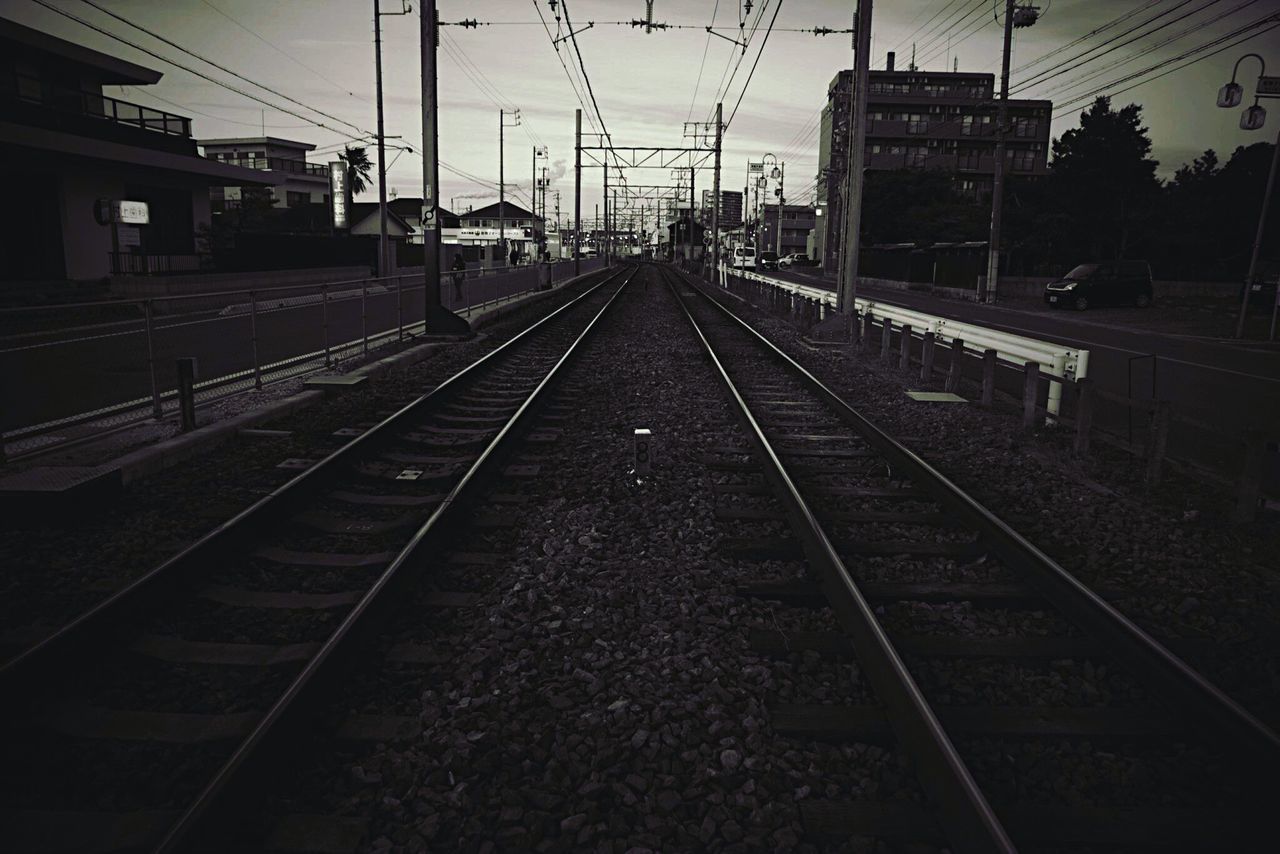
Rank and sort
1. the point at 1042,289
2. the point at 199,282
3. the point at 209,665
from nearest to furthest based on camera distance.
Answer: the point at 209,665 → the point at 199,282 → the point at 1042,289

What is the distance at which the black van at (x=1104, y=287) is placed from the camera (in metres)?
34.2

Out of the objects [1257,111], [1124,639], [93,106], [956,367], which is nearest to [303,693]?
[1124,639]

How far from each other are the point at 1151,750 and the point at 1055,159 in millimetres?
56993

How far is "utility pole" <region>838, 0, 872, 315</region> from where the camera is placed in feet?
61.1

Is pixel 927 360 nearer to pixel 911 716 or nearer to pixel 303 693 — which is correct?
pixel 911 716

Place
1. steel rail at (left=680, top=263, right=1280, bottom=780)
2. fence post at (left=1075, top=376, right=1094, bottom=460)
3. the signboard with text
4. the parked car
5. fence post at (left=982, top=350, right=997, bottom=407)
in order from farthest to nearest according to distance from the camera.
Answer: the parked car, the signboard with text, fence post at (left=982, top=350, right=997, bottom=407), fence post at (left=1075, top=376, right=1094, bottom=460), steel rail at (left=680, top=263, right=1280, bottom=780)

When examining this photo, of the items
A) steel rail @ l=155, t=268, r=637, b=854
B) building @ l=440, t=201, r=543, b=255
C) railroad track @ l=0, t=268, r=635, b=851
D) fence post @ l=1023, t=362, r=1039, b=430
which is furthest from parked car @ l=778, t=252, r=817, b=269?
steel rail @ l=155, t=268, r=637, b=854

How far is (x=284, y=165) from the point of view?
85875 millimetres

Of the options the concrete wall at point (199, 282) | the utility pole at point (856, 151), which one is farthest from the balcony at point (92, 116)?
the utility pole at point (856, 151)

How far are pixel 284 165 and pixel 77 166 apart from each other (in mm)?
63500

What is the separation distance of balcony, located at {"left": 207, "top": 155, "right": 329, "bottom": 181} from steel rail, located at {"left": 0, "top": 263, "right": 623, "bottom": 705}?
79017 mm

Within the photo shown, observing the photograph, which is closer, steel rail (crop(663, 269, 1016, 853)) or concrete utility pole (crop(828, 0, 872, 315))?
steel rail (crop(663, 269, 1016, 853))

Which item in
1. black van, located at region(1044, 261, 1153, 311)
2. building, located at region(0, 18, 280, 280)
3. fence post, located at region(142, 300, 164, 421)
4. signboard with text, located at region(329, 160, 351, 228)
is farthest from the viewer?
signboard with text, located at region(329, 160, 351, 228)

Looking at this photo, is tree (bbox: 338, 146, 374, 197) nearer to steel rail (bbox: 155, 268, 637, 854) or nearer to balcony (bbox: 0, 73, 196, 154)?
balcony (bbox: 0, 73, 196, 154)
